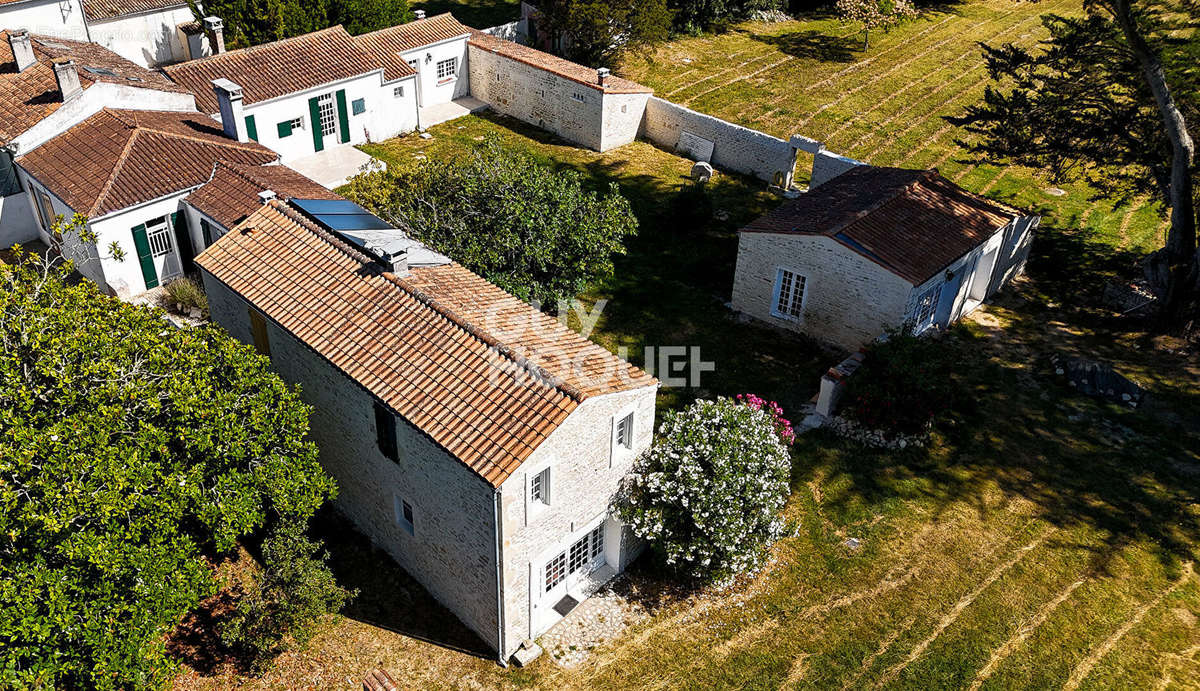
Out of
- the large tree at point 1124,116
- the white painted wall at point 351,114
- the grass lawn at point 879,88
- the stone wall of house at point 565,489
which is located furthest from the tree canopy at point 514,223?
the grass lawn at point 879,88

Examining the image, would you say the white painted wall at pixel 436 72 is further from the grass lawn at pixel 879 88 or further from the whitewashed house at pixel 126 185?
the whitewashed house at pixel 126 185

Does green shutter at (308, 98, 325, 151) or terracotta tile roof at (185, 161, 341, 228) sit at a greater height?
terracotta tile roof at (185, 161, 341, 228)

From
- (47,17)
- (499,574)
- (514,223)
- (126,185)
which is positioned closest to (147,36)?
(47,17)

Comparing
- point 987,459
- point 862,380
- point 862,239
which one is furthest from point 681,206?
point 987,459

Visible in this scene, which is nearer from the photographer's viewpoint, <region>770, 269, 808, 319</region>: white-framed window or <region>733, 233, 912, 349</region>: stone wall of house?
<region>733, 233, 912, 349</region>: stone wall of house

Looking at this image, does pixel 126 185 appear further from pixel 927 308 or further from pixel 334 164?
pixel 927 308

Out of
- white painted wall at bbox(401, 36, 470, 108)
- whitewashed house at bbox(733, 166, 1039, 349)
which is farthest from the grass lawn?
white painted wall at bbox(401, 36, 470, 108)

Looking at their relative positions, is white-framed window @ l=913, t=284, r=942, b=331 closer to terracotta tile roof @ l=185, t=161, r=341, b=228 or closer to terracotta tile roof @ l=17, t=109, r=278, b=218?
terracotta tile roof @ l=185, t=161, r=341, b=228
